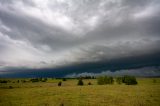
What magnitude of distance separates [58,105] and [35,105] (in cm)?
422

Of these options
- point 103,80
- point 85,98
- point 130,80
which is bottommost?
point 85,98

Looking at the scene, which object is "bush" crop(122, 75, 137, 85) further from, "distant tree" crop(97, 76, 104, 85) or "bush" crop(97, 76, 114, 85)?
"distant tree" crop(97, 76, 104, 85)

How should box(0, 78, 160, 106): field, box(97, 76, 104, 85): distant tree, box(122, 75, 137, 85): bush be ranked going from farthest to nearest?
box(97, 76, 104, 85): distant tree
box(122, 75, 137, 85): bush
box(0, 78, 160, 106): field

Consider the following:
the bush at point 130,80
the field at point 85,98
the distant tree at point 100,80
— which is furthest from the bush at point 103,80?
the field at point 85,98

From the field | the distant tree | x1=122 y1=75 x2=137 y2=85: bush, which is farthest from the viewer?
the distant tree

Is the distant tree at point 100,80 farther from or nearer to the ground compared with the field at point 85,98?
farther from the ground

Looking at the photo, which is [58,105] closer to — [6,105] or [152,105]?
[6,105]

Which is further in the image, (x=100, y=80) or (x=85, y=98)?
(x=100, y=80)

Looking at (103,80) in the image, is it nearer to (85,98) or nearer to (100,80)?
(100,80)

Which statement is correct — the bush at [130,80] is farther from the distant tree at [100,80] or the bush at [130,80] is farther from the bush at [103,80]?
the distant tree at [100,80]

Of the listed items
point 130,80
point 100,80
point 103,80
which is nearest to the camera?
point 130,80

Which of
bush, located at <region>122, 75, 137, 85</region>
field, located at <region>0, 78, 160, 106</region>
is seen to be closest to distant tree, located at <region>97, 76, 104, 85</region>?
bush, located at <region>122, 75, 137, 85</region>

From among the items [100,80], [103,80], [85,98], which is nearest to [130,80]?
[103,80]

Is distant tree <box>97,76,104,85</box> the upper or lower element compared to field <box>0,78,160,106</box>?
upper
